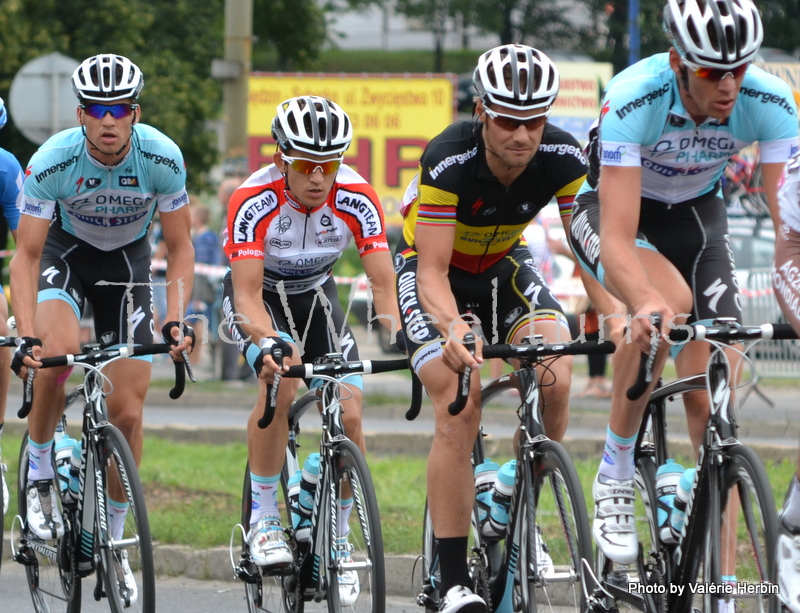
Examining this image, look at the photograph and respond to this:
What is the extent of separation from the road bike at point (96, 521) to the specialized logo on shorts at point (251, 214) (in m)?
0.61

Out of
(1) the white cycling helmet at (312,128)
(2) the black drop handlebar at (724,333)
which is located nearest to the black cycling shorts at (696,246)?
(2) the black drop handlebar at (724,333)

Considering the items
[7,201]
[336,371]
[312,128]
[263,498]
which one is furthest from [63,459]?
[312,128]

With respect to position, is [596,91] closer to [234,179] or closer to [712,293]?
[234,179]

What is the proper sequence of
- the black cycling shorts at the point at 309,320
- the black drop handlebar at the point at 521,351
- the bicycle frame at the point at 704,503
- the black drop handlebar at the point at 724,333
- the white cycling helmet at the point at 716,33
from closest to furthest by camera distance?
the black drop handlebar at the point at 724,333
the bicycle frame at the point at 704,503
the white cycling helmet at the point at 716,33
the black drop handlebar at the point at 521,351
the black cycling shorts at the point at 309,320

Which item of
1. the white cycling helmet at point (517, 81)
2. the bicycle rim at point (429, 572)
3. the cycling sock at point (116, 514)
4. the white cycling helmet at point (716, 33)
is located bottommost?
the bicycle rim at point (429, 572)

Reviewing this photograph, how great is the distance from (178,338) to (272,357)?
69cm

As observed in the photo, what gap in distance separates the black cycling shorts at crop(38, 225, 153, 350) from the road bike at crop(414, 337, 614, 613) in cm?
190

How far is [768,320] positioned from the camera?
1179cm

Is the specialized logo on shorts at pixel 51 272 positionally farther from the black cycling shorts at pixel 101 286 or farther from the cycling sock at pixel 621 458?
the cycling sock at pixel 621 458

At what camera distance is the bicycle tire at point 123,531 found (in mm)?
5172

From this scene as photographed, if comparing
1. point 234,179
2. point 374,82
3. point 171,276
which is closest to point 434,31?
point 374,82

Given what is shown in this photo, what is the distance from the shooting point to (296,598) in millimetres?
5539

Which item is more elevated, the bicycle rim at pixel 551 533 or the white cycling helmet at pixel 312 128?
the white cycling helmet at pixel 312 128

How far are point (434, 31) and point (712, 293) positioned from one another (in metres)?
39.8
